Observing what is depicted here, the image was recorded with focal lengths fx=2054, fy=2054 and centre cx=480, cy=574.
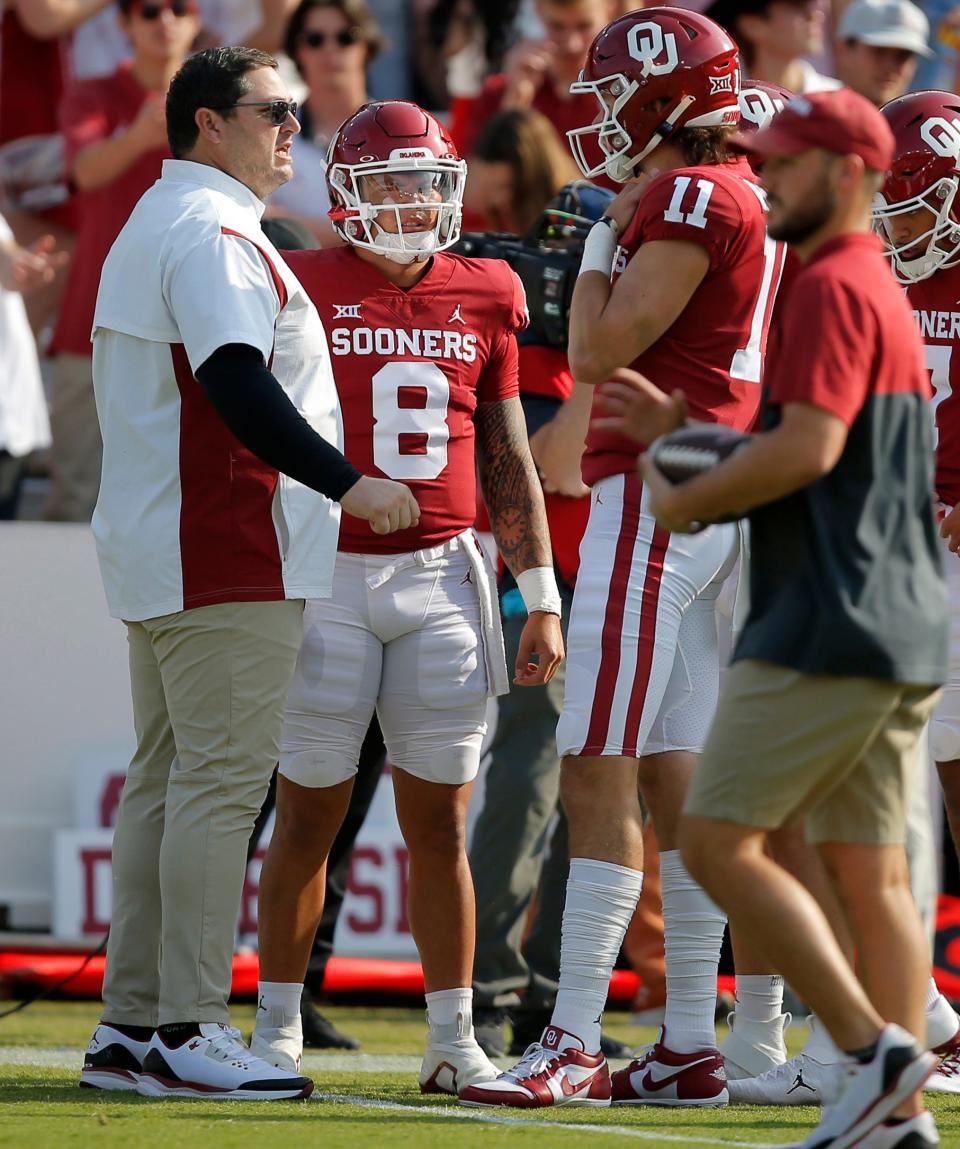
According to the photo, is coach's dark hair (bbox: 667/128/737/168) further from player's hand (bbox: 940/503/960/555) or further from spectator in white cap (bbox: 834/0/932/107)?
spectator in white cap (bbox: 834/0/932/107)

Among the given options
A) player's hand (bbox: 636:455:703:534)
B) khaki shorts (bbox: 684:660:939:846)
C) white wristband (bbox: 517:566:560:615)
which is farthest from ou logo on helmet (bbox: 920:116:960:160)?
khaki shorts (bbox: 684:660:939:846)

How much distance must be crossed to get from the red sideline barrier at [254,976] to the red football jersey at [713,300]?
9.96ft

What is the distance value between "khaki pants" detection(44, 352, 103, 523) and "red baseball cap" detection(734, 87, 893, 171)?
17.0 ft

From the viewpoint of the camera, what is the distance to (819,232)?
3607mm

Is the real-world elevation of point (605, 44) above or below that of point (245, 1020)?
above

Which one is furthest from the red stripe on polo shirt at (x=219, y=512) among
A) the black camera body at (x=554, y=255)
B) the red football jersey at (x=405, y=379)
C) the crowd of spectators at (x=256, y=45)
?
the crowd of spectators at (x=256, y=45)

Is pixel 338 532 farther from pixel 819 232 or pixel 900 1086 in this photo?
pixel 900 1086

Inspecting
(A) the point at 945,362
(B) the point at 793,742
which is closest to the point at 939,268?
(A) the point at 945,362

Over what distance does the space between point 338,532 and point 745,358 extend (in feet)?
3.30

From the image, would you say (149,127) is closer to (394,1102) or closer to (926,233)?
(926,233)

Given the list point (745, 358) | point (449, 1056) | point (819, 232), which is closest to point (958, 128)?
point (745, 358)

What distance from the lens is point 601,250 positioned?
4613 mm

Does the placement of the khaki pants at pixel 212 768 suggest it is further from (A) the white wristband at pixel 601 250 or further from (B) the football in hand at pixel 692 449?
(B) the football in hand at pixel 692 449

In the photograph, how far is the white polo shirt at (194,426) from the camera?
443 centimetres
